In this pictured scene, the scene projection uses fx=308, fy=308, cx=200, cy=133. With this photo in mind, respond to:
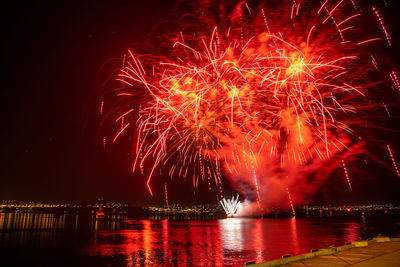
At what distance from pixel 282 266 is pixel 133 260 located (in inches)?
402

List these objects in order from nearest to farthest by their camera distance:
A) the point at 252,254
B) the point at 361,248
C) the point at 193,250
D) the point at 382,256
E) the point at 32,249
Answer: the point at 382,256 < the point at 361,248 < the point at 252,254 < the point at 193,250 < the point at 32,249

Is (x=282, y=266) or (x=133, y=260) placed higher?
(x=282, y=266)

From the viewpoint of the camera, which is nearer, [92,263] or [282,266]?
[282,266]

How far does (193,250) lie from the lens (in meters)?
20.0

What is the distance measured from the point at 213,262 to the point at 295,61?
10539 mm

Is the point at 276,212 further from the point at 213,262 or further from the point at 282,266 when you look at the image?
the point at 282,266

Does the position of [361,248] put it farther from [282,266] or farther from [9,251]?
[9,251]

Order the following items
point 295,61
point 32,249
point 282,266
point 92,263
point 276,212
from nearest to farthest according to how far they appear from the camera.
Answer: point 282,266
point 295,61
point 92,263
point 32,249
point 276,212

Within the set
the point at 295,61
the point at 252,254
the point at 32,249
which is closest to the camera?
the point at 295,61

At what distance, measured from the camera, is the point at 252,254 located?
1758 cm

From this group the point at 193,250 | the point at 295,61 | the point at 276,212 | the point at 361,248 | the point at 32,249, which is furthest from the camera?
the point at 276,212

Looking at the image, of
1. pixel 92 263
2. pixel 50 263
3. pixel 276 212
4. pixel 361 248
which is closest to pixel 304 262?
pixel 361 248

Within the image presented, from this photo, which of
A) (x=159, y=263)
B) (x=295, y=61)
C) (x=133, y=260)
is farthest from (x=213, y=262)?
(x=295, y=61)

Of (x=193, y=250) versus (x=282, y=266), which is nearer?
(x=282, y=266)
